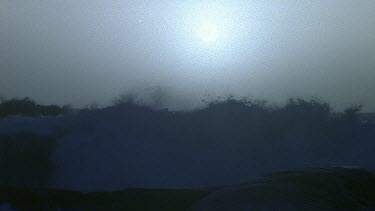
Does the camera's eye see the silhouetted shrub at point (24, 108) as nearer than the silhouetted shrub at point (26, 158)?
No

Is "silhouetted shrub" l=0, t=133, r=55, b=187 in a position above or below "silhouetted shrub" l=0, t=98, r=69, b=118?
below

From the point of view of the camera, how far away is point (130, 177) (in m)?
21.2

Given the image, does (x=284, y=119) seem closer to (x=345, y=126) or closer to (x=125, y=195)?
(x=345, y=126)

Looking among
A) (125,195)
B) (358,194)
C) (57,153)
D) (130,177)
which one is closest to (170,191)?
(125,195)

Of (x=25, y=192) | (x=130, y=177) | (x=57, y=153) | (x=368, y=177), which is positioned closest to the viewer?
(x=25, y=192)

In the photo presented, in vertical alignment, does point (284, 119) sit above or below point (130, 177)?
above

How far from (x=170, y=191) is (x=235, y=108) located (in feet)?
50.5

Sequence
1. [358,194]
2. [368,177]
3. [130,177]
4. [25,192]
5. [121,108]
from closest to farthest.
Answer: [25,192] → [358,194] → [368,177] → [130,177] → [121,108]

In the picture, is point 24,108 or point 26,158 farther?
point 24,108

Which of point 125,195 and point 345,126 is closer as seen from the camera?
point 125,195

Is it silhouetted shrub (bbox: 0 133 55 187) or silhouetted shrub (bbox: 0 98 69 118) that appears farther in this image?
silhouetted shrub (bbox: 0 98 69 118)

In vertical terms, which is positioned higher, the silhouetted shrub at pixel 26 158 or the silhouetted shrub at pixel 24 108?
the silhouetted shrub at pixel 24 108

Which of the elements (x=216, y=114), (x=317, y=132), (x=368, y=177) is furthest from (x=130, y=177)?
(x=368, y=177)

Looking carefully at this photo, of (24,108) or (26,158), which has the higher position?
(24,108)
